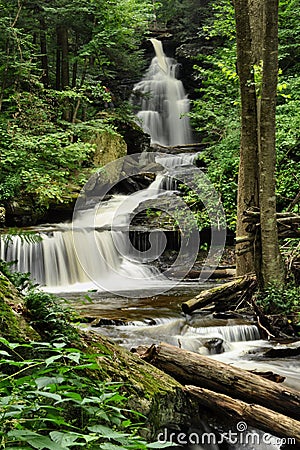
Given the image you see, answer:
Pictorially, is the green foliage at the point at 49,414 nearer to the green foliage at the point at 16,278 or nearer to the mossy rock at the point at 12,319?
the mossy rock at the point at 12,319

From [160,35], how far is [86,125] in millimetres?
15458

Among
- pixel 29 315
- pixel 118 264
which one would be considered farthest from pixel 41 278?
pixel 29 315

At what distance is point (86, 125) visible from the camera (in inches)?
583

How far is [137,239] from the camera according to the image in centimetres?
1322

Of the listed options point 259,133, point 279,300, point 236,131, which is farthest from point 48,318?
point 236,131

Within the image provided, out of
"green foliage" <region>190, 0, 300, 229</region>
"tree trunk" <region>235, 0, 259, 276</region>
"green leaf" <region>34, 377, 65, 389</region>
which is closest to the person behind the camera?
"green leaf" <region>34, 377, 65, 389</region>

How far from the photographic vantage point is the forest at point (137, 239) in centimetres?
228

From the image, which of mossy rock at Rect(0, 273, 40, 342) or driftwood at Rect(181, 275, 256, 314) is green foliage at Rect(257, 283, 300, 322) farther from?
mossy rock at Rect(0, 273, 40, 342)

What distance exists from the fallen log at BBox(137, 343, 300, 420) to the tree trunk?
424 centimetres

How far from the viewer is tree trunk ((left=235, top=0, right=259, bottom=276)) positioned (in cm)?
768

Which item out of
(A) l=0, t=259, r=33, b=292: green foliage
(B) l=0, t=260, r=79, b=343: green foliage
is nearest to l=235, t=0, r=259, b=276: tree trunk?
(A) l=0, t=259, r=33, b=292: green foliage

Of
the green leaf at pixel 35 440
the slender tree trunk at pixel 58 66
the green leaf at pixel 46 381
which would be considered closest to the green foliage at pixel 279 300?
the green leaf at pixel 46 381

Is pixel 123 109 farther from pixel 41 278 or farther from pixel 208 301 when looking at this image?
pixel 208 301

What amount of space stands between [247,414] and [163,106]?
20.7 m
